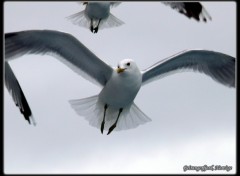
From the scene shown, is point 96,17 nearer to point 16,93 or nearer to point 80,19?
point 80,19

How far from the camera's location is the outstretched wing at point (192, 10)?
4797 mm

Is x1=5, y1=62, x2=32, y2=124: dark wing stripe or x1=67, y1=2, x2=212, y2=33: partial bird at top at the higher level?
x1=67, y1=2, x2=212, y2=33: partial bird at top

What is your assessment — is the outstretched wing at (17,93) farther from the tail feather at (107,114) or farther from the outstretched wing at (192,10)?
the outstretched wing at (192,10)

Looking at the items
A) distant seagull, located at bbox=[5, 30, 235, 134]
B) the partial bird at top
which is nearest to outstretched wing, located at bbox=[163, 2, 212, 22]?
the partial bird at top

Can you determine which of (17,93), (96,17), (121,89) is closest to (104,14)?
(96,17)

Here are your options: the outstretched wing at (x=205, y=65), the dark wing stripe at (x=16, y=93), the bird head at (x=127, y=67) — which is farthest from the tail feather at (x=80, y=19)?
the bird head at (x=127, y=67)

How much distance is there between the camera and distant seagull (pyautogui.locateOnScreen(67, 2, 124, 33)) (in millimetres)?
5668

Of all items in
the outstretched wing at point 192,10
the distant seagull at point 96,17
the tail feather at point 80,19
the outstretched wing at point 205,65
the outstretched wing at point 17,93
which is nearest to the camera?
the outstretched wing at point 192,10

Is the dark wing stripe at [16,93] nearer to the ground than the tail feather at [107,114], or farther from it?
farther from it

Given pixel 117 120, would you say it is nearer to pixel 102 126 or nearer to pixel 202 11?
pixel 102 126

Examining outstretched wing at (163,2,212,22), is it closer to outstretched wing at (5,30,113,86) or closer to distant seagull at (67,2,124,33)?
outstretched wing at (5,30,113,86)

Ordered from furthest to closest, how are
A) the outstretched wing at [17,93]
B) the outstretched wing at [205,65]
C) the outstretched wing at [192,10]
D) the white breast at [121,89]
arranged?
the outstretched wing at [17,93] → the outstretched wing at [205,65] → the outstretched wing at [192,10] → the white breast at [121,89]

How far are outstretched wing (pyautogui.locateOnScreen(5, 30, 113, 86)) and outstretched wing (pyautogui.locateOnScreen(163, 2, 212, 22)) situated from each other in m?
0.60

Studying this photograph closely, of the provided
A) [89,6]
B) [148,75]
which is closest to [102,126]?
[148,75]
